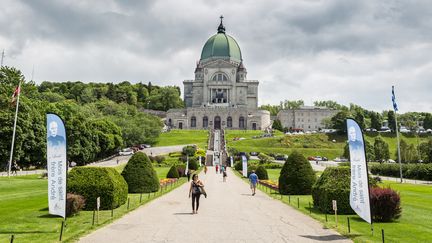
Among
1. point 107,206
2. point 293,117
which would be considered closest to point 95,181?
point 107,206

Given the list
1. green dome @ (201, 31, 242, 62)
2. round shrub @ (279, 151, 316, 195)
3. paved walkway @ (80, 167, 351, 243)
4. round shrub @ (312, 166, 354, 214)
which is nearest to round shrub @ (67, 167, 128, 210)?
paved walkway @ (80, 167, 351, 243)

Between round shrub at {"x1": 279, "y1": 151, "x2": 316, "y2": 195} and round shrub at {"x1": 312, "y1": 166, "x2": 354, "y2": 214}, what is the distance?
547 cm

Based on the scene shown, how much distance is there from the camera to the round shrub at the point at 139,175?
2386 cm

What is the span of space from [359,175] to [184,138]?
3321 inches

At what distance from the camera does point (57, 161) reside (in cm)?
1245

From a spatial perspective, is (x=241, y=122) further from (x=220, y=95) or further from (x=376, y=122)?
(x=376, y=122)

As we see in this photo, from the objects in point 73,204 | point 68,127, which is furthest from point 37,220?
point 68,127

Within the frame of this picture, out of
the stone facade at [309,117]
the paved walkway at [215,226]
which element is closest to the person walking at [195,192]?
the paved walkway at [215,226]

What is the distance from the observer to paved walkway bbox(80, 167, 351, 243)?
1132 cm

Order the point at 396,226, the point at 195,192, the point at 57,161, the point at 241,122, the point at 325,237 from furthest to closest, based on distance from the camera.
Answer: the point at 241,122 → the point at 195,192 → the point at 396,226 → the point at 57,161 → the point at 325,237

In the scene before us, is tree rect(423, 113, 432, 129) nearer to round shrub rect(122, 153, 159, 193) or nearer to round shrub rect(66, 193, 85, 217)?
round shrub rect(122, 153, 159, 193)

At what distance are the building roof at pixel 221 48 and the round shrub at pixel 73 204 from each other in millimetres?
123113

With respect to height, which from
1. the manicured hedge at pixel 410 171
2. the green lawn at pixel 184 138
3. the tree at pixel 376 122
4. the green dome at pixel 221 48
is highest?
the green dome at pixel 221 48

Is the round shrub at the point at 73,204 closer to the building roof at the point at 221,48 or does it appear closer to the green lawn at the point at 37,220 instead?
the green lawn at the point at 37,220
